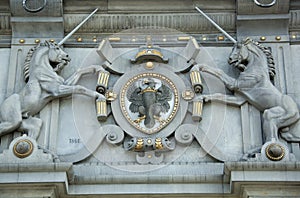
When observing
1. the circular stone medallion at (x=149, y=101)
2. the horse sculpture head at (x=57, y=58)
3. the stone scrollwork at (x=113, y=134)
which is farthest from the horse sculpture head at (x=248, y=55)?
the horse sculpture head at (x=57, y=58)

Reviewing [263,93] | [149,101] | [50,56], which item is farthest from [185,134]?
[50,56]

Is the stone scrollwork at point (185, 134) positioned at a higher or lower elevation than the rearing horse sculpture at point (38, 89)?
lower

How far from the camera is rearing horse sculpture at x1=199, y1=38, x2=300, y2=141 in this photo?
574 inches

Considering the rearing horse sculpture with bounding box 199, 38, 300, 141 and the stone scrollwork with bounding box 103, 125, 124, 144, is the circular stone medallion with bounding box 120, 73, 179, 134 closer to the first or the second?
the stone scrollwork with bounding box 103, 125, 124, 144

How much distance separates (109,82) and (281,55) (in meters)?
2.80

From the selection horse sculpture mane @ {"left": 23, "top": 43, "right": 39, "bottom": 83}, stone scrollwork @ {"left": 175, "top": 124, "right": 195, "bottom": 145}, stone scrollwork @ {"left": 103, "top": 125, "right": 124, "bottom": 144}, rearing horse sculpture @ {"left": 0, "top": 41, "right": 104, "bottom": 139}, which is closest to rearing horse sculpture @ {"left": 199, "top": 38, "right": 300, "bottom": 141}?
stone scrollwork @ {"left": 175, "top": 124, "right": 195, "bottom": 145}

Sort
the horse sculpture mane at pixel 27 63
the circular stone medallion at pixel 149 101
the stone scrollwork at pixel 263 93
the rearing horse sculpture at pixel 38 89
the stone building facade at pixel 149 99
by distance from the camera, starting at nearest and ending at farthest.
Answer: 1. the stone building facade at pixel 149 99
2. the stone scrollwork at pixel 263 93
3. the rearing horse sculpture at pixel 38 89
4. the circular stone medallion at pixel 149 101
5. the horse sculpture mane at pixel 27 63

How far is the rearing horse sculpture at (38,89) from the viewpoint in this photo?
14.7 metres

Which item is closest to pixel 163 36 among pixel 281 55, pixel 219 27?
pixel 219 27

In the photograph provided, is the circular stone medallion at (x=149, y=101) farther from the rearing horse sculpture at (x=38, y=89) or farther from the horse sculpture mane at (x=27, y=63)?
the horse sculpture mane at (x=27, y=63)

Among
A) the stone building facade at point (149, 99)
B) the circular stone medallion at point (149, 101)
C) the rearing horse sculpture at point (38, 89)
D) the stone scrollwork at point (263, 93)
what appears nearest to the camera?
the stone building facade at point (149, 99)

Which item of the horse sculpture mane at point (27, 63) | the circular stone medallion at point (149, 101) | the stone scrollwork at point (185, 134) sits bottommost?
the stone scrollwork at point (185, 134)

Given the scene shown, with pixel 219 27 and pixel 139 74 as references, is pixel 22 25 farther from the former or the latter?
pixel 219 27

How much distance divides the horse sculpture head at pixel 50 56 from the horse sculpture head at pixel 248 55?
2.65 m
